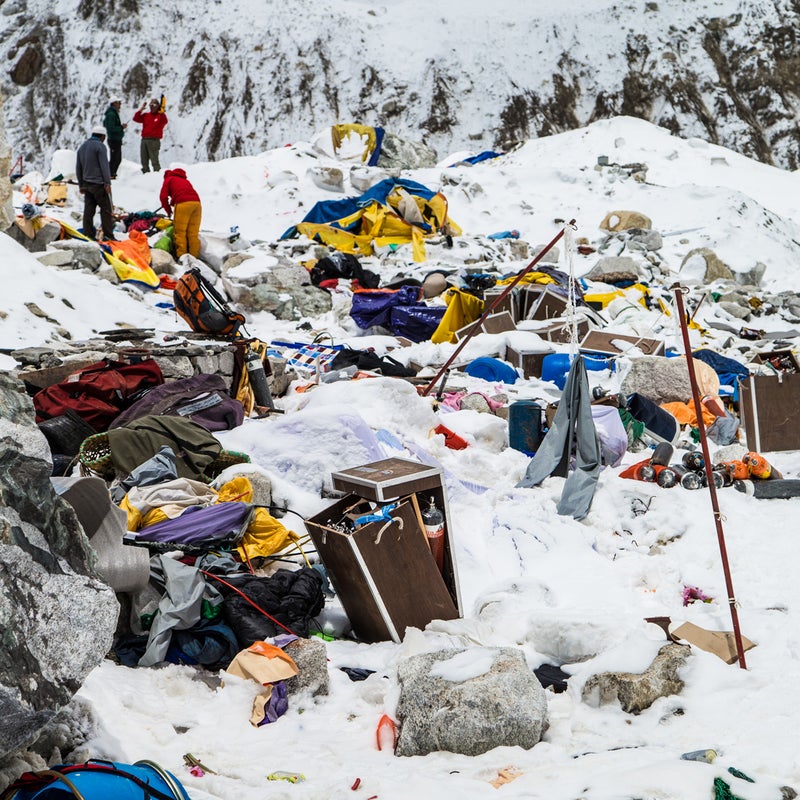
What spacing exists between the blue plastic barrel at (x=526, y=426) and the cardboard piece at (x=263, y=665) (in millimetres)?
3300

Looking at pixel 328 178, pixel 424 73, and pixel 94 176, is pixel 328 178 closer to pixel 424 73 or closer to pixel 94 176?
pixel 94 176

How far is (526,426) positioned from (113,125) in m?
10.9

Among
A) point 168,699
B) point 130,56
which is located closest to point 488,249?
point 168,699

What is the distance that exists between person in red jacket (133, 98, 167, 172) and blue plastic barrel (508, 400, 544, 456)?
1075 centimetres

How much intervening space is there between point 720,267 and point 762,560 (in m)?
11.6

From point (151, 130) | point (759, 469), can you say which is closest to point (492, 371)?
point (759, 469)

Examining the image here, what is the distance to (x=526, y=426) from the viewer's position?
6520 mm

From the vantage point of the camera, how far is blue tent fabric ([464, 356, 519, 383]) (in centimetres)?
844

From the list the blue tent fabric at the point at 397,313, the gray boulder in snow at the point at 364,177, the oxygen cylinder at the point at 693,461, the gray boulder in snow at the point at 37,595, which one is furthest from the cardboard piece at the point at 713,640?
the gray boulder in snow at the point at 364,177

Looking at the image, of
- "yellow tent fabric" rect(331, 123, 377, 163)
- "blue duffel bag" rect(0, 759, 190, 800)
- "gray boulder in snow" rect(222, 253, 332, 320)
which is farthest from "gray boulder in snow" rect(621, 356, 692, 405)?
"yellow tent fabric" rect(331, 123, 377, 163)

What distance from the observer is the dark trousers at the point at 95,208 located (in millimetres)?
11609

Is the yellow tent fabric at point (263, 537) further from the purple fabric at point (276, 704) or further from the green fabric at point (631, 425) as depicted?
the green fabric at point (631, 425)

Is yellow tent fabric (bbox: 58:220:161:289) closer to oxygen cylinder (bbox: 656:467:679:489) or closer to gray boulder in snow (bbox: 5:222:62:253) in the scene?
gray boulder in snow (bbox: 5:222:62:253)

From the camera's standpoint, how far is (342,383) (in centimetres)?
675
